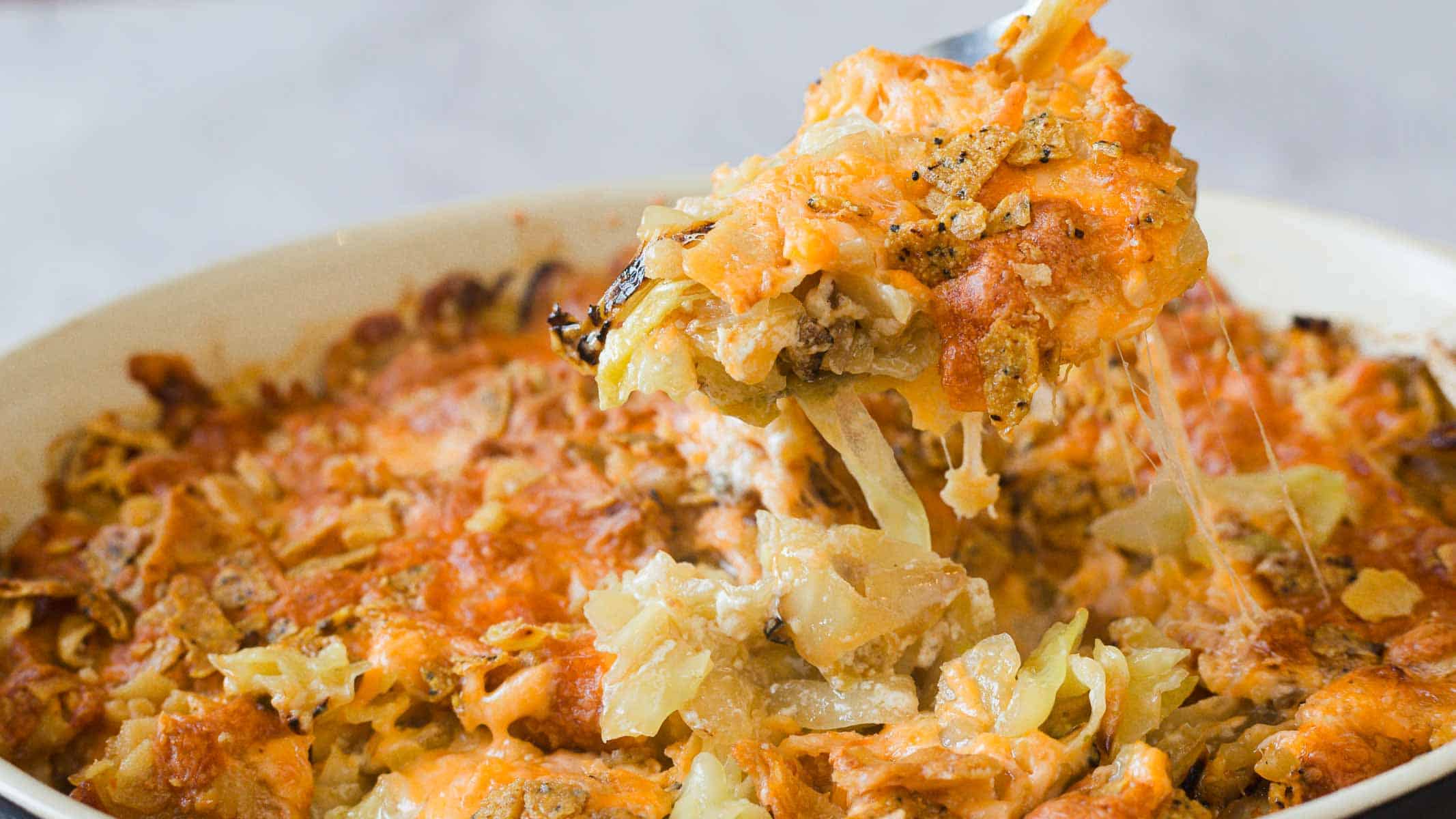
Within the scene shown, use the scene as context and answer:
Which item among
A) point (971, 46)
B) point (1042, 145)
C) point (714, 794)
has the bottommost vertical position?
point (714, 794)

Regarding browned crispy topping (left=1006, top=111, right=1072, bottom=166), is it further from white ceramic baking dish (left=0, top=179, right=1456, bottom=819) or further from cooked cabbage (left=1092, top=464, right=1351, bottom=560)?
white ceramic baking dish (left=0, top=179, right=1456, bottom=819)

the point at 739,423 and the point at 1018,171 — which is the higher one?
the point at 1018,171

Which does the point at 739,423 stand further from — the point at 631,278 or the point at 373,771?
the point at 373,771

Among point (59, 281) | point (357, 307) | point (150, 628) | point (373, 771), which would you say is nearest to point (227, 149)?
point (59, 281)

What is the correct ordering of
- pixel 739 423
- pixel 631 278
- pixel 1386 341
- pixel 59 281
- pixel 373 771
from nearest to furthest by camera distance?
pixel 631 278 → pixel 373 771 → pixel 739 423 → pixel 1386 341 → pixel 59 281

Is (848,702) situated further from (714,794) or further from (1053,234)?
(1053,234)

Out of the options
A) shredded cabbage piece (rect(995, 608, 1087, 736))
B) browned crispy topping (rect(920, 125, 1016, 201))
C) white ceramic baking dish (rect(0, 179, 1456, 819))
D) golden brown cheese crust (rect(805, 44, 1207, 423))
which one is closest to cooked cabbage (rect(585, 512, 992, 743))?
shredded cabbage piece (rect(995, 608, 1087, 736))

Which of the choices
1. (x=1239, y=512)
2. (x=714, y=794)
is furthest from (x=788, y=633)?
(x=1239, y=512)
